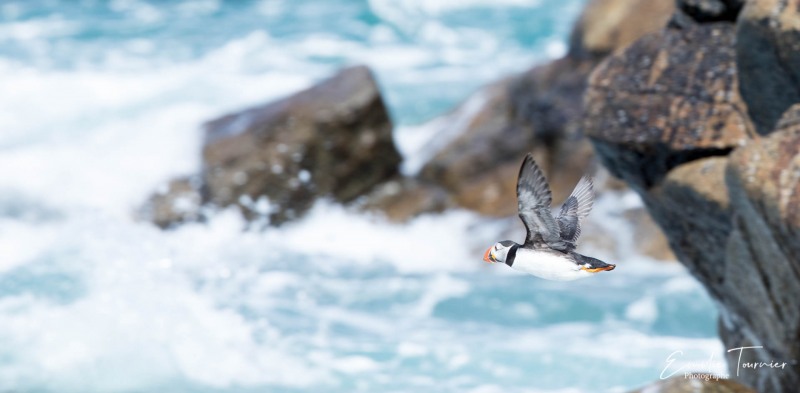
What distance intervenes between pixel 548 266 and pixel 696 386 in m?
1.08

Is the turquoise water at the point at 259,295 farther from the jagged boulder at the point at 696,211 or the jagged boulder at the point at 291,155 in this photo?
the jagged boulder at the point at 696,211

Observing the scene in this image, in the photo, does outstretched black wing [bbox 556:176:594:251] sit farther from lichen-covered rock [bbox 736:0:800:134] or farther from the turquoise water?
the turquoise water

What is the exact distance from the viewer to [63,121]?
1295 centimetres

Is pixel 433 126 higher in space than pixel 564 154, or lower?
higher

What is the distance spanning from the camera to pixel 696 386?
12.7ft

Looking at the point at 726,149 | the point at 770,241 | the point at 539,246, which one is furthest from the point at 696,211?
the point at 539,246

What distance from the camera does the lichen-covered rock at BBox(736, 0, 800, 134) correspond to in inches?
163

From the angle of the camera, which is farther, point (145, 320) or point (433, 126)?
point (433, 126)

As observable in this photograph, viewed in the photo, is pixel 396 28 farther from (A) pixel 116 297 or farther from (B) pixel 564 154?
(A) pixel 116 297

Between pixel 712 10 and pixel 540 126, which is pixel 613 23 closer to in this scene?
pixel 540 126

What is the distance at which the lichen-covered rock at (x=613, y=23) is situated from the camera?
30.5ft

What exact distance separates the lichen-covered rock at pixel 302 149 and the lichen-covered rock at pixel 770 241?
5635mm

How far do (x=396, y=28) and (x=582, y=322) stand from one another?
39.0ft

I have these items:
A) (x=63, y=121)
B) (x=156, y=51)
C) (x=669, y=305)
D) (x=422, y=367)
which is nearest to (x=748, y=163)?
(x=422, y=367)
